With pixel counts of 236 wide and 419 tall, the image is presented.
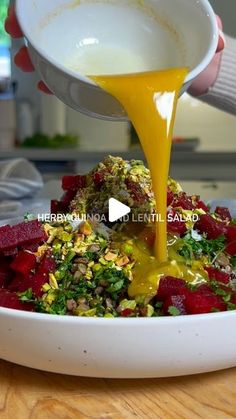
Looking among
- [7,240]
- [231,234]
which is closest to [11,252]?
[7,240]

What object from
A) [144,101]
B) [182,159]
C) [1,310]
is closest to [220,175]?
[182,159]

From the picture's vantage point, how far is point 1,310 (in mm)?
732

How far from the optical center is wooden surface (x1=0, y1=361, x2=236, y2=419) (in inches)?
27.2

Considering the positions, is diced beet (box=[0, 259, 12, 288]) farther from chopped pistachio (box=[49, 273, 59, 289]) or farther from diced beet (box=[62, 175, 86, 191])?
diced beet (box=[62, 175, 86, 191])

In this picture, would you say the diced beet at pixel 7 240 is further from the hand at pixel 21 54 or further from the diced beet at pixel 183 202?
the hand at pixel 21 54

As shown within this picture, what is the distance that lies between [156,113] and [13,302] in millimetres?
335

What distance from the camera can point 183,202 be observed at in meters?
1.03

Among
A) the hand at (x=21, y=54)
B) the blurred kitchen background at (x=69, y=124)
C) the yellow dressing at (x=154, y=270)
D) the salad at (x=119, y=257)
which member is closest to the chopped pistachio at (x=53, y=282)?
the salad at (x=119, y=257)

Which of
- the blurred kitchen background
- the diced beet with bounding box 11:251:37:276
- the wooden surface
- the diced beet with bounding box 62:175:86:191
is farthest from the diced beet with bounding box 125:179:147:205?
the blurred kitchen background

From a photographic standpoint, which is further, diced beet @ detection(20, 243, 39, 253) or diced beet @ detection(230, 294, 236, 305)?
diced beet @ detection(20, 243, 39, 253)

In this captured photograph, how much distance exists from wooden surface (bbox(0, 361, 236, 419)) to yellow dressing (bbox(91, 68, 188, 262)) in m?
0.20

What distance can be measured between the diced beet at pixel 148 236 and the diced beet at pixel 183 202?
0.30 feet

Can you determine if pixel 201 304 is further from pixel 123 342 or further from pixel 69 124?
pixel 69 124

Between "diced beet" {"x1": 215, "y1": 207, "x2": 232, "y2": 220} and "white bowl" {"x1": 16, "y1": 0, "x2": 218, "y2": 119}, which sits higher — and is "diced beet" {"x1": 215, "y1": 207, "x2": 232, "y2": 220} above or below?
below
